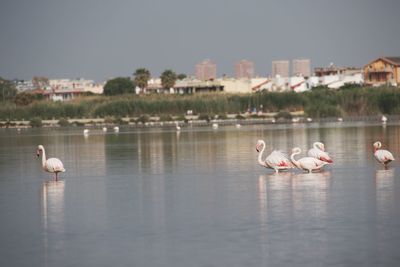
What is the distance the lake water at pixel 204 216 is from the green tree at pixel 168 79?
109 m

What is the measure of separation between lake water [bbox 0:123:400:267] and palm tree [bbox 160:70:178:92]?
358 ft

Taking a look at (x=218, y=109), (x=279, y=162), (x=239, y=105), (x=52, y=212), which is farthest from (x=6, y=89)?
(x=52, y=212)

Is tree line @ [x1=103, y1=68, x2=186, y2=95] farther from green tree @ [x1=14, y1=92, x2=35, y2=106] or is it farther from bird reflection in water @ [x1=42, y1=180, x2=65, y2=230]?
bird reflection in water @ [x1=42, y1=180, x2=65, y2=230]

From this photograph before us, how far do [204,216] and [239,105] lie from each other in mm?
82734

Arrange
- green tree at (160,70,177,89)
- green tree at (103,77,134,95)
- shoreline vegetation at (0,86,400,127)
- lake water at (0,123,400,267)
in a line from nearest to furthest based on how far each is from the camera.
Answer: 1. lake water at (0,123,400,267)
2. shoreline vegetation at (0,86,400,127)
3. green tree at (160,70,177,89)
4. green tree at (103,77,134,95)

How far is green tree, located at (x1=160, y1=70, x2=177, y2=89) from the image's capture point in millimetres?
136875

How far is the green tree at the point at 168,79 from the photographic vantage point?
137 m

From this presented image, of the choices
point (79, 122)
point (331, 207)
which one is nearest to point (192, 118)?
point (79, 122)

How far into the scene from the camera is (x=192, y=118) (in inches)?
3718

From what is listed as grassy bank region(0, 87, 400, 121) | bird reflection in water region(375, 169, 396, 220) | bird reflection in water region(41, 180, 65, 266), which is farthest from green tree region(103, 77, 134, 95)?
bird reflection in water region(375, 169, 396, 220)

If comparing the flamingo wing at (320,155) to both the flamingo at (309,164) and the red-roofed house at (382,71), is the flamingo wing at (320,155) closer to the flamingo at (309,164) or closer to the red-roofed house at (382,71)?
the flamingo at (309,164)

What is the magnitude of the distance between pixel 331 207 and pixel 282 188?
328 cm

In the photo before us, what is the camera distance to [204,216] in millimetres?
16672

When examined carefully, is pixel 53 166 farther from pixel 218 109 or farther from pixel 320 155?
pixel 218 109
